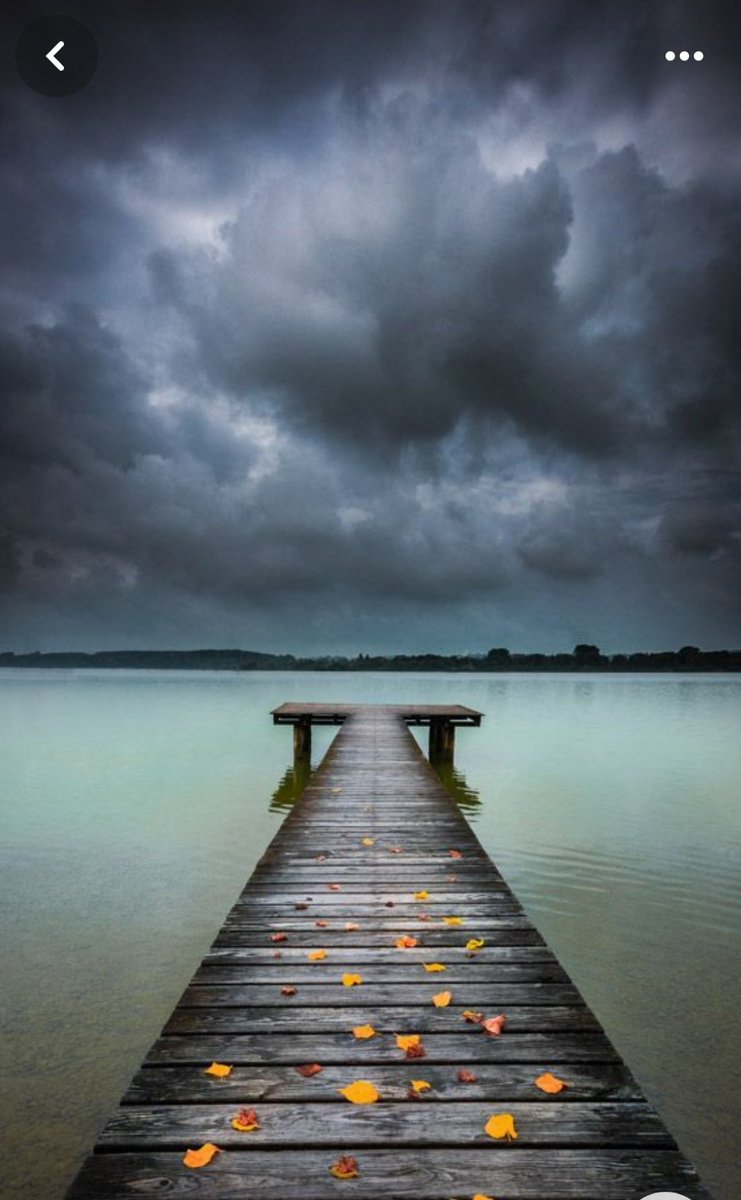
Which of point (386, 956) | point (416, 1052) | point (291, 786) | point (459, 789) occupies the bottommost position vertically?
point (291, 786)

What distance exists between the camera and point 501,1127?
240 centimetres

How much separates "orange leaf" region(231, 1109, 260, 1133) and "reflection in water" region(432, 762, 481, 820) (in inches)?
450

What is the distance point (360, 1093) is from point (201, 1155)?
0.64 metres

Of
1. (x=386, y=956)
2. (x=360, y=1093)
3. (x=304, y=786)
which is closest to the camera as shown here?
(x=360, y=1093)

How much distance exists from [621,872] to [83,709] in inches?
1706

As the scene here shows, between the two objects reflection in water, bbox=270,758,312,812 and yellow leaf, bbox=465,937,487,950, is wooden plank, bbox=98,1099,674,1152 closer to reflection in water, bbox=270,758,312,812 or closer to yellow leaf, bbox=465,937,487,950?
yellow leaf, bbox=465,937,487,950

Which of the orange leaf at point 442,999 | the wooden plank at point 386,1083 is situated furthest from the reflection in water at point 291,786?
the wooden plank at point 386,1083

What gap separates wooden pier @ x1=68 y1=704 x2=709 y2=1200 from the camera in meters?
2.19

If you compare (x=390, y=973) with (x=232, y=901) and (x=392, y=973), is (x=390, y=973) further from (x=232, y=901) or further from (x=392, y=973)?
(x=232, y=901)

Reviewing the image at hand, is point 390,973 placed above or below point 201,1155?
below

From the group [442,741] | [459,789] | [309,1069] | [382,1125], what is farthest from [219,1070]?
[442,741]

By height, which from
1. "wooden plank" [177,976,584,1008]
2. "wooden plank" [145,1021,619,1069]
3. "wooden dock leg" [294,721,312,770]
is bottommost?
"wooden dock leg" [294,721,312,770]

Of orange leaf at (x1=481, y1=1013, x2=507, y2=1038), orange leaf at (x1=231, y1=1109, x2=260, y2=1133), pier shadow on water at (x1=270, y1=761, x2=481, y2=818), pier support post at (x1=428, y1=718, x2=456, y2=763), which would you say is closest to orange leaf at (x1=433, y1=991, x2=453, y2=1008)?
orange leaf at (x1=481, y1=1013, x2=507, y2=1038)

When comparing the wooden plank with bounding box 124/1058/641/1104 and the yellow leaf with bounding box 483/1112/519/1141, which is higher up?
the yellow leaf with bounding box 483/1112/519/1141
